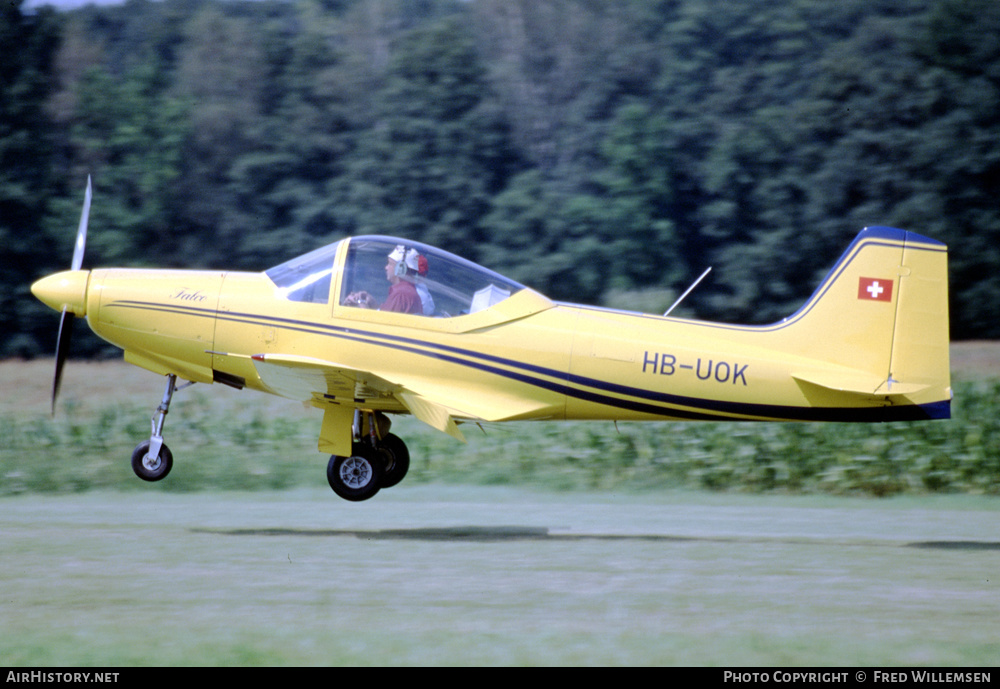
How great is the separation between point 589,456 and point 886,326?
572 centimetres

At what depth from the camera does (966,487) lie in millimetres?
12758

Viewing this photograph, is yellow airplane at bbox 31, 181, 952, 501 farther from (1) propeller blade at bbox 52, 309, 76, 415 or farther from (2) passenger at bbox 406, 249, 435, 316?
(1) propeller blade at bbox 52, 309, 76, 415

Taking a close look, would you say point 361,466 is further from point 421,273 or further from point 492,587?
point 492,587

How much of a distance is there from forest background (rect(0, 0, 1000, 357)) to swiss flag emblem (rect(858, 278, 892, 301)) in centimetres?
1473

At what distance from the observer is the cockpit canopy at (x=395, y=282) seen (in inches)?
347

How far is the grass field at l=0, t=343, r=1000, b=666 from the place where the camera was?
18.9 ft

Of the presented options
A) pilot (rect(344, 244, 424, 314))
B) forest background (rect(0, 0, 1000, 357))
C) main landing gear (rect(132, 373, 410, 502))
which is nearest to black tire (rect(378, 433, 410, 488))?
main landing gear (rect(132, 373, 410, 502))

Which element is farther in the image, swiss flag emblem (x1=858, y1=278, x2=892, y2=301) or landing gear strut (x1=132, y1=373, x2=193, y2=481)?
landing gear strut (x1=132, y1=373, x2=193, y2=481)

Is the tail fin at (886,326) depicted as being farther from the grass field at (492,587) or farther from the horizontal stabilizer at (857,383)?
the grass field at (492,587)

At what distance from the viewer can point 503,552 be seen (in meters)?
8.20

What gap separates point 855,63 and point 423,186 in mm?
11294

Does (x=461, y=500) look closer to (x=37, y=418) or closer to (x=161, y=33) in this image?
(x=37, y=418)

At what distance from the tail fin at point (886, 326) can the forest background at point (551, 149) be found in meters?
14.7

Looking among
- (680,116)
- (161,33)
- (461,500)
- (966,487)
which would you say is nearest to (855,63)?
(680,116)
